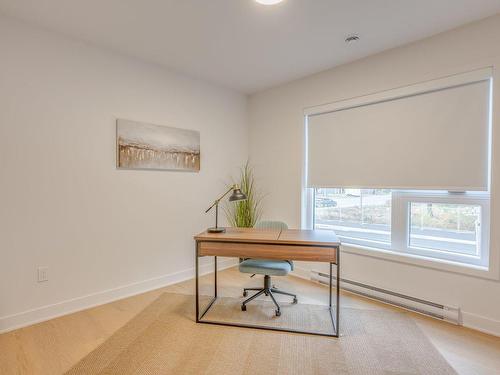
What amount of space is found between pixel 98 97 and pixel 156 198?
1232 mm

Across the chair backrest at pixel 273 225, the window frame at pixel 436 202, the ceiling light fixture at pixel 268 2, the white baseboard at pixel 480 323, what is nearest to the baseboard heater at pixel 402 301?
the white baseboard at pixel 480 323

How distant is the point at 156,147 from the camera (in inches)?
122

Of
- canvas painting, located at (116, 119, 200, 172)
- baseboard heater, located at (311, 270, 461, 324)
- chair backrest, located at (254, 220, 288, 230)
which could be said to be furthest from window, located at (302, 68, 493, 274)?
canvas painting, located at (116, 119, 200, 172)

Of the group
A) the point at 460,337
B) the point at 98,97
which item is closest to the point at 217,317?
the point at 460,337

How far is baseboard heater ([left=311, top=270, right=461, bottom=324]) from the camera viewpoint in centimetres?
234

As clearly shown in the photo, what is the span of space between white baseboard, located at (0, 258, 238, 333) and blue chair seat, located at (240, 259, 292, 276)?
1.20 metres

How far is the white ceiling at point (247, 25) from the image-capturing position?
6.74 feet

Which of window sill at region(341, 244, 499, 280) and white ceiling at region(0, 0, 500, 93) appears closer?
white ceiling at region(0, 0, 500, 93)

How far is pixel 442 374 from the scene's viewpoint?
1.71 m

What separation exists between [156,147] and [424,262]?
3.07 meters

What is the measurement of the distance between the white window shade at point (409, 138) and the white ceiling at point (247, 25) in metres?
0.54

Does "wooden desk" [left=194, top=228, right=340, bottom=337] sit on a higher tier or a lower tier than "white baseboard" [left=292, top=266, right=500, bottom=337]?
higher

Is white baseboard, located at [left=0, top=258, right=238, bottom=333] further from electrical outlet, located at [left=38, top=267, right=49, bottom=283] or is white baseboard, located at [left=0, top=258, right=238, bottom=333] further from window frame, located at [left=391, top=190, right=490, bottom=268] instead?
window frame, located at [left=391, top=190, right=490, bottom=268]

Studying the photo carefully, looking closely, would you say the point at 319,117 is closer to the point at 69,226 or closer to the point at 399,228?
the point at 399,228
